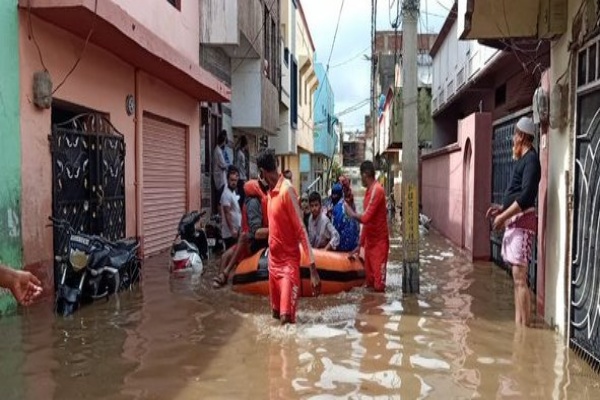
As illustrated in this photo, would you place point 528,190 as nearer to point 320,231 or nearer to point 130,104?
point 320,231

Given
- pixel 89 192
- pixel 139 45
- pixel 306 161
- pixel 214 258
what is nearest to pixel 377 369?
pixel 89 192

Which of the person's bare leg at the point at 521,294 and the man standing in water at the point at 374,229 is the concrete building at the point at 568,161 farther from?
the man standing in water at the point at 374,229

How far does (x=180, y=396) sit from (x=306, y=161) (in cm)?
3941

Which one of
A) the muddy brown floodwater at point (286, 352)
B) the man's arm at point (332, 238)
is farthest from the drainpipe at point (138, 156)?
the man's arm at point (332, 238)

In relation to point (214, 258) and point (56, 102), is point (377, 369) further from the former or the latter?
point (214, 258)

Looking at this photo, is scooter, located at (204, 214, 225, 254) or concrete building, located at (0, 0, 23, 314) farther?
scooter, located at (204, 214, 225, 254)

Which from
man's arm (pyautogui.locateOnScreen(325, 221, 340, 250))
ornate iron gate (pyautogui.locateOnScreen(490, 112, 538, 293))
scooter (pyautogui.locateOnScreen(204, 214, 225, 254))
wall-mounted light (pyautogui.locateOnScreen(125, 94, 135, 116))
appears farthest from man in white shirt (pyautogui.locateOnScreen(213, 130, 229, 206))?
ornate iron gate (pyautogui.locateOnScreen(490, 112, 538, 293))

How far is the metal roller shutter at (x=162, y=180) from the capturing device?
1181cm

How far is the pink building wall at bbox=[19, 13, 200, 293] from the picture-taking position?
7031 mm

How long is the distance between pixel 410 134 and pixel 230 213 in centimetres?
385

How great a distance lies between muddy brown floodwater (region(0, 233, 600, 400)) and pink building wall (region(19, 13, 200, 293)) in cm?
91

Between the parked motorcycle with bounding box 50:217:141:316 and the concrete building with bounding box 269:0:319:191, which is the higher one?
the concrete building with bounding box 269:0:319:191

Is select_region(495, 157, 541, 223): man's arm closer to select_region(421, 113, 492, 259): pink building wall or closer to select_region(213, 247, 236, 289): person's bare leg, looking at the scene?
select_region(213, 247, 236, 289): person's bare leg

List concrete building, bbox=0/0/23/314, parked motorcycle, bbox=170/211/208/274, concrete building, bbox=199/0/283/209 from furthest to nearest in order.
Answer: concrete building, bbox=199/0/283/209
parked motorcycle, bbox=170/211/208/274
concrete building, bbox=0/0/23/314
